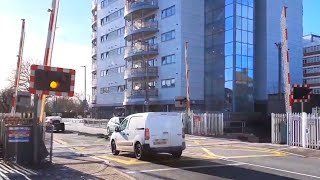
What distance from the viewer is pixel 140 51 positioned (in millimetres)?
64375

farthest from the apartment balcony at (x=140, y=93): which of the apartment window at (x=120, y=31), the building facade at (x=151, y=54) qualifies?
the apartment window at (x=120, y=31)

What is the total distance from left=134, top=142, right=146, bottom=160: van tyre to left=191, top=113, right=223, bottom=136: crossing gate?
18.5 m

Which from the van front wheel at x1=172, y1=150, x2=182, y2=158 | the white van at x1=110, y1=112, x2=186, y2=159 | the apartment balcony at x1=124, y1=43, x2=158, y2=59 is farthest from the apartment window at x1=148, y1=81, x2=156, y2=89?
the van front wheel at x1=172, y1=150, x2=182, y2=158

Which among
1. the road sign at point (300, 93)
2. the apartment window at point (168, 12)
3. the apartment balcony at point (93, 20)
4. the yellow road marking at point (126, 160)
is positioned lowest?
the yellow road marking at point (126, 160)

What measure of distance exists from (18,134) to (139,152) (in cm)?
490

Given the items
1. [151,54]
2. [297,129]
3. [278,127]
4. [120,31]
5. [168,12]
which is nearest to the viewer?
[297,129]

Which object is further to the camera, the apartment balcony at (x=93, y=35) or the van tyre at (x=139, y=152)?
the apartment balcony at (x=93, y=35)

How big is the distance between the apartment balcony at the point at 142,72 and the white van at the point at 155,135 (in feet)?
146

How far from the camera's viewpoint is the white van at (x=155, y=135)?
1673 centimetres

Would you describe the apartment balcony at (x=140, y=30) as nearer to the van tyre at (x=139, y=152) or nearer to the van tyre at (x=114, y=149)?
the van tyre at (x=114, y=149)

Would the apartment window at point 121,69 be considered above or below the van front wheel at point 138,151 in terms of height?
above

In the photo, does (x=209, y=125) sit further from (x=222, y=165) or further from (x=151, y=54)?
(x=151, y=54)

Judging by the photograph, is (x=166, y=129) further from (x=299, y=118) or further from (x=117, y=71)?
(x=117, y=71)

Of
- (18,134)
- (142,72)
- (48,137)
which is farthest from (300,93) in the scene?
(142,72)
